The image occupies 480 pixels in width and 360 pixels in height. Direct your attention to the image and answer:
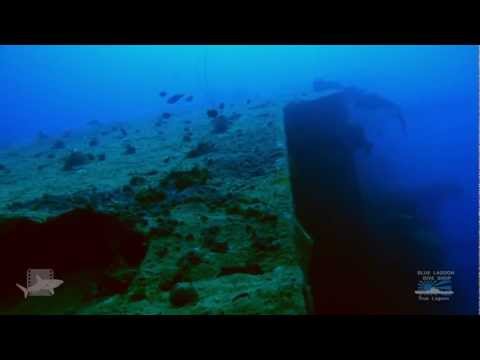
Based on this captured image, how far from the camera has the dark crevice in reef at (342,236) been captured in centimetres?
320

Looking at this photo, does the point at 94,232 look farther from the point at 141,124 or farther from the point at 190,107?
the point at 190,107

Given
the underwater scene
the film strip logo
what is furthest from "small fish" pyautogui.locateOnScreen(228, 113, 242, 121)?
the film strip logo

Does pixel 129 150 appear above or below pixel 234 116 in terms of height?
below

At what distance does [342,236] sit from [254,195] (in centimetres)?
75

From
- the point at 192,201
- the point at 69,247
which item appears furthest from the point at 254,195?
the point at 69,247

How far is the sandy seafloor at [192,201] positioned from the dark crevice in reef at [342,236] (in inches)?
7.5

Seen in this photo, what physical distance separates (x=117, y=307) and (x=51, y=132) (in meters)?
1.50

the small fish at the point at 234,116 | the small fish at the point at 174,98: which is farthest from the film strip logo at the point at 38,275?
the small fish at the point at 234,116

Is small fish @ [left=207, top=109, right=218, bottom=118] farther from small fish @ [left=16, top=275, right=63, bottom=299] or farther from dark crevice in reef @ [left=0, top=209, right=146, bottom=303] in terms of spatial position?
small fish @ [left=16, top=275, right=63, bottom=299]

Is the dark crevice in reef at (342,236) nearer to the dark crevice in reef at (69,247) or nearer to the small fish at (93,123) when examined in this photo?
the dark crevice in reef at (69,247)

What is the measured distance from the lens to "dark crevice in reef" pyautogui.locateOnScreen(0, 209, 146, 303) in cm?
318

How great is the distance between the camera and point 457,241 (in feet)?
10.5

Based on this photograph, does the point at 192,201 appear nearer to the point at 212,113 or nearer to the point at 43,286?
the point at 212,113

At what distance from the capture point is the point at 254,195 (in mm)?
3281
